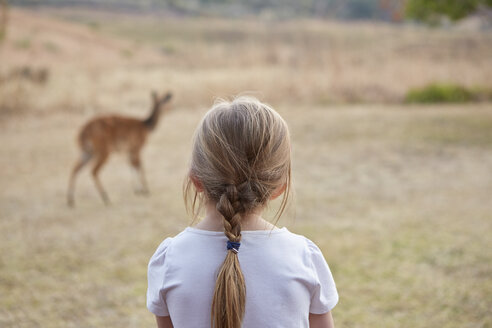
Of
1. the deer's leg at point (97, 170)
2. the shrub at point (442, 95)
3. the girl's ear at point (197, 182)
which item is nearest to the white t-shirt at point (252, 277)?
the girl's ear at point (197, 182)

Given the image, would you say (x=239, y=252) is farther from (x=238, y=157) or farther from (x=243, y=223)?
(x=238, y=157)

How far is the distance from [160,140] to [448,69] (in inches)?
383

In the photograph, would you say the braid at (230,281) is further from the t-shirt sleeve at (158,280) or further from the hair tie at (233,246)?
the t-shirt sleeve at (158,280)

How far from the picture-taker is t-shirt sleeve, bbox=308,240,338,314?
4.59 feet

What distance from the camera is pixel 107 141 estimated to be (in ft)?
20.9

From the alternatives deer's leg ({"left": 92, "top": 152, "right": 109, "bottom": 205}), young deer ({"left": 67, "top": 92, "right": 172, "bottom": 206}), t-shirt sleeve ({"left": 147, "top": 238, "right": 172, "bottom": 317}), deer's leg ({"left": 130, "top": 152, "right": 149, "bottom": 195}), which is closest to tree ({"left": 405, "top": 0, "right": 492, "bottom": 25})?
young deer ({"left": 67, "top": 92, "right": 172, "bottom": 206})

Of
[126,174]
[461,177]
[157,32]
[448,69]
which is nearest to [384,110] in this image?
[448,69]

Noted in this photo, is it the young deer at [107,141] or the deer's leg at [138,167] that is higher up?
the young deer at [107,141]

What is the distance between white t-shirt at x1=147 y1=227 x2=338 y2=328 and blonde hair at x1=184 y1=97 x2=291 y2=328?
4 cm

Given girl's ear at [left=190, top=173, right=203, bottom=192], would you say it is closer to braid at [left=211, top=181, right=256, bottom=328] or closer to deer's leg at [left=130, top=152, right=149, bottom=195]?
braid at [left=211, top=181, right=256, bottom=328]

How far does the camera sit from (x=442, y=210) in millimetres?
5703

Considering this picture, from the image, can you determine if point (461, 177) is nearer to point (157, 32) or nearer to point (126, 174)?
point (126, 174)

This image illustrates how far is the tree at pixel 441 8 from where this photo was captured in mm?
10969

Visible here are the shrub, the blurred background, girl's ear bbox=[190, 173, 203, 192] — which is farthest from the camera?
the shrub
